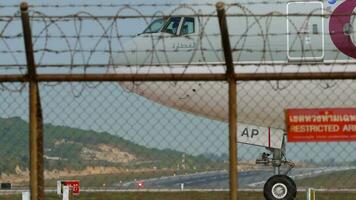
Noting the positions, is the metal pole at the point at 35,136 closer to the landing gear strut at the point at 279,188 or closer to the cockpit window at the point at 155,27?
the landing gear strut at the point at 279,188

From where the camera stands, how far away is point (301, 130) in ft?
29.8

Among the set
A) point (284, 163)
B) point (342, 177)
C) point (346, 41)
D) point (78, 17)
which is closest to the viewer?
point (78, 17)

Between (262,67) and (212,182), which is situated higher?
(262,67)

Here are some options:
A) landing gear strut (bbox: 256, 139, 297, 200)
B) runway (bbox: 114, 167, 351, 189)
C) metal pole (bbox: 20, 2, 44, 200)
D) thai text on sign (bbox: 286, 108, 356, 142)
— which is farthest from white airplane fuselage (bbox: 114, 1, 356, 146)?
runway (bbox: 114, 167, 351, 189)

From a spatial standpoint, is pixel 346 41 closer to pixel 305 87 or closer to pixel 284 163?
pixel 305 87

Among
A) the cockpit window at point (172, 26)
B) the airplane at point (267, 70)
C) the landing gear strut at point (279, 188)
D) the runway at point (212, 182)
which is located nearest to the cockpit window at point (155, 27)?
the cockpit window at point (172, 26)

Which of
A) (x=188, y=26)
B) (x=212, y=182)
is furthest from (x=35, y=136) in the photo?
(x=212, y=182)

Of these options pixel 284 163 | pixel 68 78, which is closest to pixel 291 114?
pixel 68 78

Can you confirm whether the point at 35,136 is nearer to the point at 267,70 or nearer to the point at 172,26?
the point at 267,70

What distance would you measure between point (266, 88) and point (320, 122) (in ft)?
27.9

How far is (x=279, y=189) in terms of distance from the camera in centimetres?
1802

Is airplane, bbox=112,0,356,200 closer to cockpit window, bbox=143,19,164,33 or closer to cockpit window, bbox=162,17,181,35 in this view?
cockpit window, bbox=162,17,181,35

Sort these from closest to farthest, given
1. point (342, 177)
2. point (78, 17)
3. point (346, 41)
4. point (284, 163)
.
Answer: point (78, 17)
point (346, 41)
point (284, 163)
point (342, 177)

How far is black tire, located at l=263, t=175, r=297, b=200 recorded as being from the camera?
706 inches
